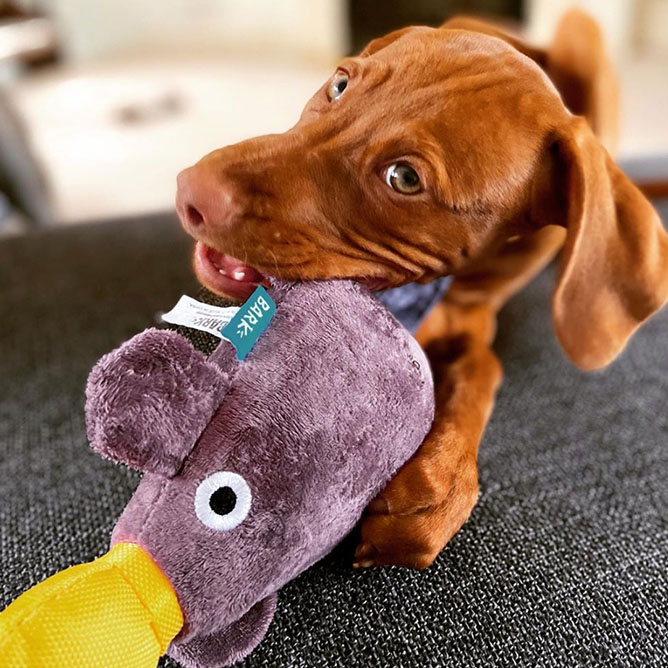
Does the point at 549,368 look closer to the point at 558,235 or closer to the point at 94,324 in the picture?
the point at 558,235

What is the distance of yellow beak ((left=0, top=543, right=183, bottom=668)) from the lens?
0.48 meters

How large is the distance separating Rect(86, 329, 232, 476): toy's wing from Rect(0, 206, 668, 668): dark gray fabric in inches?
9.0

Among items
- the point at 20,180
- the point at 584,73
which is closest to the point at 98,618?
the point at 584,73

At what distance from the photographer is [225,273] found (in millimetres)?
700

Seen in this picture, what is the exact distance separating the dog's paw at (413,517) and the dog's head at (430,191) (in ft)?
0.64

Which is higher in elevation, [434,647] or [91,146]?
[434,647]

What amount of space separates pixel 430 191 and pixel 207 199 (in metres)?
0.21

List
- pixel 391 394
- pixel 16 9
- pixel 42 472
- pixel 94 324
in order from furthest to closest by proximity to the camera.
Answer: pixel 16 9
pixel 94 324
pixel 42 472
pixel 391 394

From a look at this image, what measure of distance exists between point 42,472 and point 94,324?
35cm

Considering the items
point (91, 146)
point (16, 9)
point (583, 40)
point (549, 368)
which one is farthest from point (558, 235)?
point (16, 9)

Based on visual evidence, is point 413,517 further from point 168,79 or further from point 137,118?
point 168,79

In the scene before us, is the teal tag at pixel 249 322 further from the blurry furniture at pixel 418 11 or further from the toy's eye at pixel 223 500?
the blurry furniture at pixel 418 11

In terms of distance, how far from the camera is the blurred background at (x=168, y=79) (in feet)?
7.48

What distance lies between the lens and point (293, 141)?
72 cm
